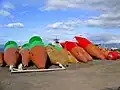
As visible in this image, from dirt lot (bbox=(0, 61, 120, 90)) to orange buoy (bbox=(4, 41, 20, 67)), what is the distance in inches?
53.0

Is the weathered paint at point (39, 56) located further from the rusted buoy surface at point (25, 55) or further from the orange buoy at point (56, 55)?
the orange buoy at point (56, 55)

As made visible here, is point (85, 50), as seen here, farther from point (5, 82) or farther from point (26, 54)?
point (5, 82)

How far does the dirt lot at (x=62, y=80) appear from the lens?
31.5ft

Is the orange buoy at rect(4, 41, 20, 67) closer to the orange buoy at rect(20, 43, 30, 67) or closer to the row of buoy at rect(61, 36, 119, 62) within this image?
the orange buoy at rect(20, 43, 30, 67)

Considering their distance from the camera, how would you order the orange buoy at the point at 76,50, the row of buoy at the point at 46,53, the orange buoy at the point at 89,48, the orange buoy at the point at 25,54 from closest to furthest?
the orange buoy at the point at 25,54 → the row of buoy at the point at 46,53 → the orange buoy at the point at 76,50 → the orange buoy at the point at 89,48

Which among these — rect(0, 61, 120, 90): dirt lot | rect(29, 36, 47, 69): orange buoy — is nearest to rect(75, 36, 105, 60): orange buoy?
rect(29, 36, 47, 69): orange buoy

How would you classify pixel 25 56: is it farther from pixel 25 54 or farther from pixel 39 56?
pixel 39 56

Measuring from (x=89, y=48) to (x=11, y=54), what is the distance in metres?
6.01

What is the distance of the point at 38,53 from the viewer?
15250 millimetres

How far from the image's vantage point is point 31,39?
17.1 meters

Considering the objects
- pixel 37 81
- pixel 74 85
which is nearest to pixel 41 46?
pixel 37 81

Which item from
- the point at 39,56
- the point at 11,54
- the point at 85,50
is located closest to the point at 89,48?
the point at 85,50

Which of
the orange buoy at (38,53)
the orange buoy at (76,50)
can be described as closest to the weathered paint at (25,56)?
the orange buoy at (38,53)

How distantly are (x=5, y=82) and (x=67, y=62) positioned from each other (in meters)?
6.21
